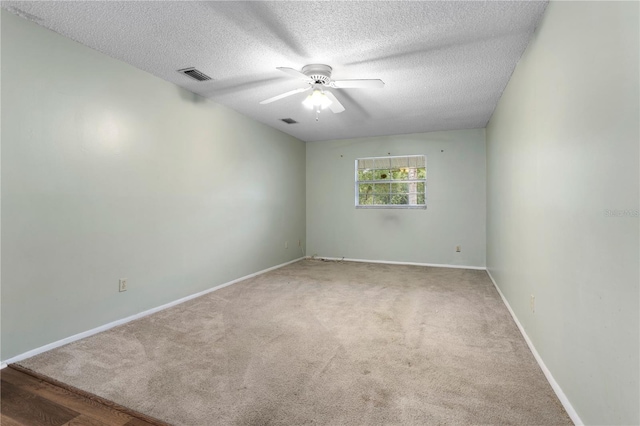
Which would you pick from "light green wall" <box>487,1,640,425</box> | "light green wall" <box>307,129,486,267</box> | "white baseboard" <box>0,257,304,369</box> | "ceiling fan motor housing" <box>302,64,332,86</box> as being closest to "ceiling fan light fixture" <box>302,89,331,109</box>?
"ceiling fan motor housing" <box>302,64,332,86</box>

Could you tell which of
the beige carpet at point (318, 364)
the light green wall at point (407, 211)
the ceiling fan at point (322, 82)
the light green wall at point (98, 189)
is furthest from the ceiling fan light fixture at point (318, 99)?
the light green wall at point (407, 211)

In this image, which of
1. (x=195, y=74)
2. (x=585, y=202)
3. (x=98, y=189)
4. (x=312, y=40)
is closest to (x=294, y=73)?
(x=312, y=40)

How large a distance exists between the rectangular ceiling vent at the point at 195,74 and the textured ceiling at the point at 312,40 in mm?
84

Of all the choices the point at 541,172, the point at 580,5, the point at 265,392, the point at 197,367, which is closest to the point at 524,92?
the point at 541,172

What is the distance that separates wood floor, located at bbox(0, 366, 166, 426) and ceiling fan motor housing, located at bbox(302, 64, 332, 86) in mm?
2797

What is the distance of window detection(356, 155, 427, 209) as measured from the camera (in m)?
5.70

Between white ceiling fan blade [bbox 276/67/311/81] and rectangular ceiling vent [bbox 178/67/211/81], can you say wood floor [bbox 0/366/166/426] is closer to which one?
white ceiling fan blade [bbox 276/67/311/81]

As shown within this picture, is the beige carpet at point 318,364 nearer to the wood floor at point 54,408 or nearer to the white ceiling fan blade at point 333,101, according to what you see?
the wood floor at point 54,408

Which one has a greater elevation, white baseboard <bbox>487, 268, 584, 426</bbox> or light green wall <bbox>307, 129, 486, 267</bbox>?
light green wall <bbox>307, 129, 486, 267</bbox>

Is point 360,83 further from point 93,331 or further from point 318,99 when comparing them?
point 93,331

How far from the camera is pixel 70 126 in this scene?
250 centimetres

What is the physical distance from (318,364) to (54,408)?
150cm

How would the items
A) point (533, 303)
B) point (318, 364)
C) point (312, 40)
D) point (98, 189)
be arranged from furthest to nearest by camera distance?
point (98, 189)
point (312, 40)
point (533, 303)
point (318, 364)

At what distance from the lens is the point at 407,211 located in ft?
18.8
